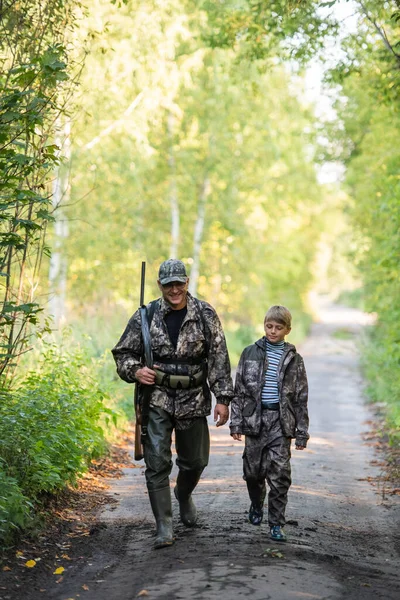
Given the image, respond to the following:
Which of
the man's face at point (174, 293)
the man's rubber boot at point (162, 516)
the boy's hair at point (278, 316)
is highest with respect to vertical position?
the man's face at point (174, 293)

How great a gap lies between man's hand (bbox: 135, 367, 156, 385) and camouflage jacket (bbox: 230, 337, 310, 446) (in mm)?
792

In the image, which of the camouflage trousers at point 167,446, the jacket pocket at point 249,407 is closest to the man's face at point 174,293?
the camouflage trousers at point 167,446

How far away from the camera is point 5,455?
7.97m

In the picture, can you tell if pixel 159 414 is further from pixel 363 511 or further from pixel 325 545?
pixel 363 511

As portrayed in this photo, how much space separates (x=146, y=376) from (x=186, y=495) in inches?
48.6

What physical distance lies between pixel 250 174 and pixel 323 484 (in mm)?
22943

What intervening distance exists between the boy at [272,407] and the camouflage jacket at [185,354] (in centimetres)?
19

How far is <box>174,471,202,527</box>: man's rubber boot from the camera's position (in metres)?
7.80

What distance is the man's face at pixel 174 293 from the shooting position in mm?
7481

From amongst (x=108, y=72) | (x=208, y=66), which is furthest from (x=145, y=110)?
(x=208, y=66)

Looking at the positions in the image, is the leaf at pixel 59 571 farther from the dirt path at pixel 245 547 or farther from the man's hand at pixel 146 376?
the man's hand at pixel 146 376

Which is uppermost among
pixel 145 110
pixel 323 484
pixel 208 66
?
pixel 208 66

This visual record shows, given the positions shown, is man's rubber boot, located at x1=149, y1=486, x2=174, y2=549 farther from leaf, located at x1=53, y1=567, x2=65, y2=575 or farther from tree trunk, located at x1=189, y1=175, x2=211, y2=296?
tree trunk, located at x1=189, y1=175, x2=211, y2=296

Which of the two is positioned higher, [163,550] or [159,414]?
[159,414]
